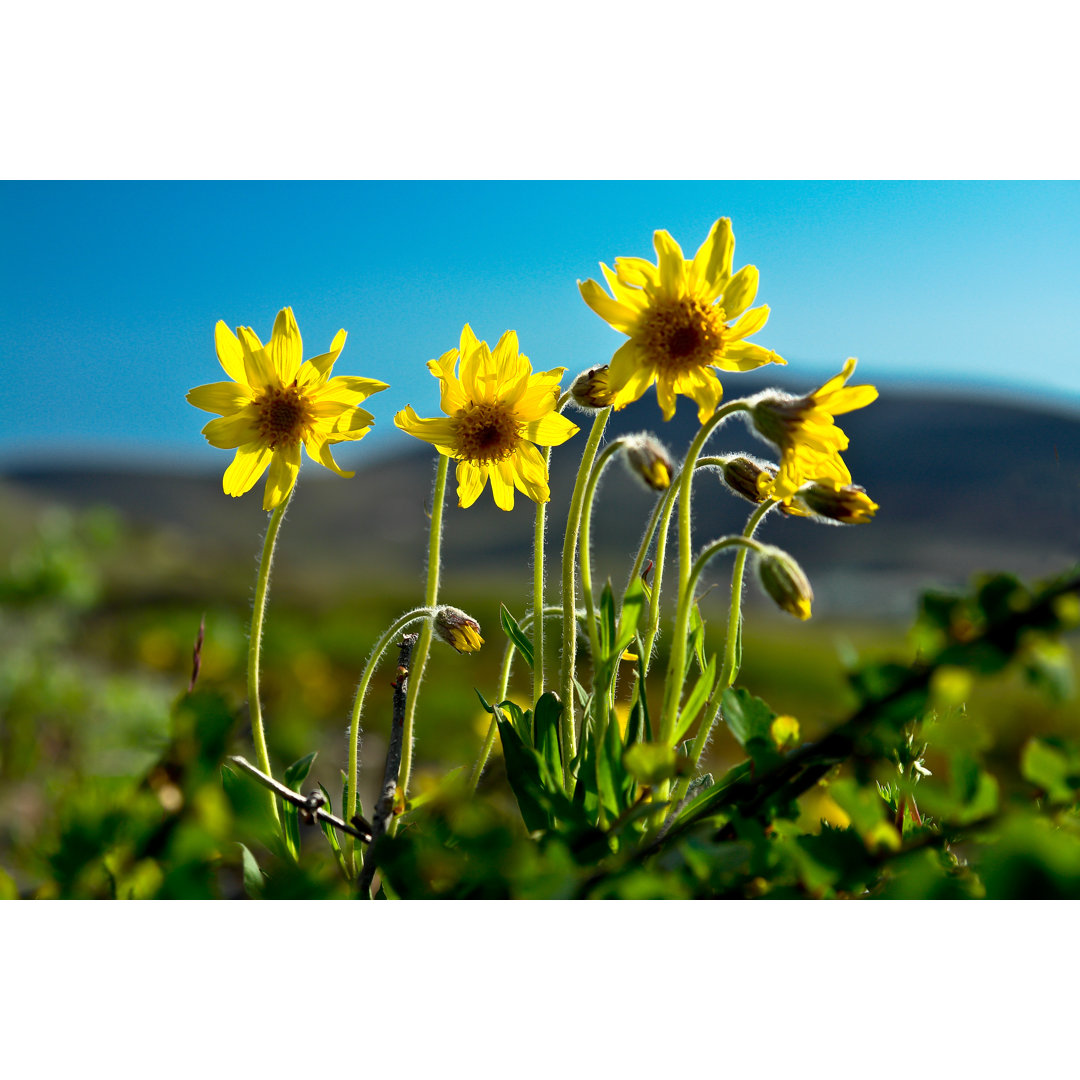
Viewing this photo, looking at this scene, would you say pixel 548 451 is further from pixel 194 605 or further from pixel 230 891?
pixel 194 605

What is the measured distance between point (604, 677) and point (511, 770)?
9 centimetres

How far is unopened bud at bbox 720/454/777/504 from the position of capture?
65 cm

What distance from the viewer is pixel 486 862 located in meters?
0.35

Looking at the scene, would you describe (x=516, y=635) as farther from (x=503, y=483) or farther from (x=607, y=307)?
(x=607, y=307)

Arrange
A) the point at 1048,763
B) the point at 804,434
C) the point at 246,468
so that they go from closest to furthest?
the point at 1048,763, the point at 804,434, the point at 246,468

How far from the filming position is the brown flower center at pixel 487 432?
26.5 inches

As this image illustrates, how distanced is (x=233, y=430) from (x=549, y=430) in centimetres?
25

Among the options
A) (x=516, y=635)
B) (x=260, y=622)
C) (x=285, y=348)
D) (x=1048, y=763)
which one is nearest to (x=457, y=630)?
(x=516, y=635)

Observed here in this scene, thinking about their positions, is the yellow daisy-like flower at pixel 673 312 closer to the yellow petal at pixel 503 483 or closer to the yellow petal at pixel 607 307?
the yellow petal at pixel 607 307

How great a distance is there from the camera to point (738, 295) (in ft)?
2.05

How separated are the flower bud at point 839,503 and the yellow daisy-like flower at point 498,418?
19 cm

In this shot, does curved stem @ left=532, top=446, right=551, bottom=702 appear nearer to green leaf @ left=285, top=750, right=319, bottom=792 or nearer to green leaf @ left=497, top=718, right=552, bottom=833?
green leaf @ left=497, top=718, right=552, bottom=833

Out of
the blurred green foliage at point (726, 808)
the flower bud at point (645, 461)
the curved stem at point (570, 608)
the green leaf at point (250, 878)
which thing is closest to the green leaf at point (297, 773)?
the blurred green foliage at point (726, 808)

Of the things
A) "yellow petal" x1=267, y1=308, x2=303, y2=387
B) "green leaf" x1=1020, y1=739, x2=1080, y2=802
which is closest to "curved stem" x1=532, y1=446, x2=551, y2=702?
"yellow petal" x1=267, y1=308, x2=303, y2=387
